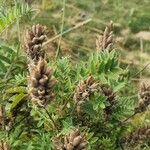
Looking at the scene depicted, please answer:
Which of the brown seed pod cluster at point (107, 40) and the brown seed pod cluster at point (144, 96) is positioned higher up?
the brown seed pod cluster at point (107, 40)

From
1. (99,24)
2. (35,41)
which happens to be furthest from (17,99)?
(99,24)

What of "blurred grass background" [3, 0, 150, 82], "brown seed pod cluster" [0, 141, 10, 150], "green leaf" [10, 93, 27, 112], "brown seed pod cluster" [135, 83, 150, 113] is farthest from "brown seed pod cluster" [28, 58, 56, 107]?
"blurred grass background" [3, 0, 150, 82]

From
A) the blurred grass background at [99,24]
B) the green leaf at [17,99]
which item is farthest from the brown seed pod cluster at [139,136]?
the blurred grass background at [99,24]

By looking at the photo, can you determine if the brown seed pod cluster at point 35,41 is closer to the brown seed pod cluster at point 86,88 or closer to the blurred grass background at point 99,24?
the brown seed pod cluster at point 86,88

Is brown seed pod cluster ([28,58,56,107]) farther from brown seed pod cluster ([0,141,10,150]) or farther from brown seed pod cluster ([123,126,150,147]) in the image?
brown seed pod cluster ([123,126,150,147])

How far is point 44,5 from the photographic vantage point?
4.63m

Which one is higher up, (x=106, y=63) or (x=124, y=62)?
(x=106, y=63)

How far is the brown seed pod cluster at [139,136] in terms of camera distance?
1.82 metres

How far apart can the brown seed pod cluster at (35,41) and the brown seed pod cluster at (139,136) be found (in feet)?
1.51

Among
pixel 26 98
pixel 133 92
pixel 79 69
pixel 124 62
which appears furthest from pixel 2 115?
pixel 124 62

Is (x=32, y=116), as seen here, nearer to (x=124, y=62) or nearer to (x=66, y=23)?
(x=124, y=62)

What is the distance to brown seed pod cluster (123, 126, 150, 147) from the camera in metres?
1.82

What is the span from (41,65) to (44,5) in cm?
329

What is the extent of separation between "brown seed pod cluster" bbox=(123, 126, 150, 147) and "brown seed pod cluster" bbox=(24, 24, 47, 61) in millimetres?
460
